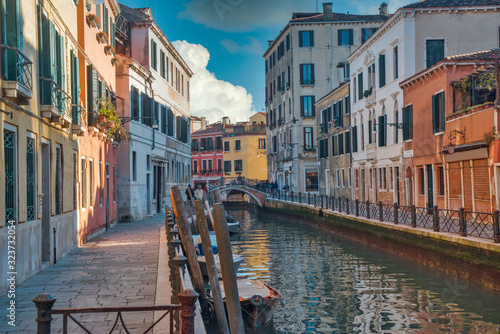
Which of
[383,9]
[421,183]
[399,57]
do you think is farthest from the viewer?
[383,9]

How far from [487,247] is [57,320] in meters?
9.24

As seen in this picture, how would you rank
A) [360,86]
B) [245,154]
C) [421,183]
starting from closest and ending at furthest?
[421,183]
[360,86]
[245,154]

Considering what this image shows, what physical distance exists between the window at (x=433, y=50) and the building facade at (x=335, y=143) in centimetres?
949

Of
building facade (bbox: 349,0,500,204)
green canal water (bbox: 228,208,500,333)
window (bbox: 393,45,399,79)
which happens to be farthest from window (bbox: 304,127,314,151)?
green canal water (bbox: 228,208,500,333)

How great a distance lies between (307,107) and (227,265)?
138 ft

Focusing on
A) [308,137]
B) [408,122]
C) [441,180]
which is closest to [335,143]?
[308,137]

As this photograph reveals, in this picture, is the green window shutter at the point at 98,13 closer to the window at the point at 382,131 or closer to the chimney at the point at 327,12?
the window at the point at 382,131

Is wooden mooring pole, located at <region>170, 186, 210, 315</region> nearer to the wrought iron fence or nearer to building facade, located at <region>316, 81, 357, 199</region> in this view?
the wrought iron fence

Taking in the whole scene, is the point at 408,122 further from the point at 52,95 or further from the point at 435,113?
the point at 52,95

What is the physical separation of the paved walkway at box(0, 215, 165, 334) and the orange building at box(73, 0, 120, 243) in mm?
2145

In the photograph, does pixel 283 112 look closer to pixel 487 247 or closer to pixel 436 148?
pixel 436 148

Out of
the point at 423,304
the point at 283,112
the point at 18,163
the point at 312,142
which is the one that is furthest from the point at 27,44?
the point at 283,112

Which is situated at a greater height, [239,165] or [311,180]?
[239,165]

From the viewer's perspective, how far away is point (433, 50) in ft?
87.9
